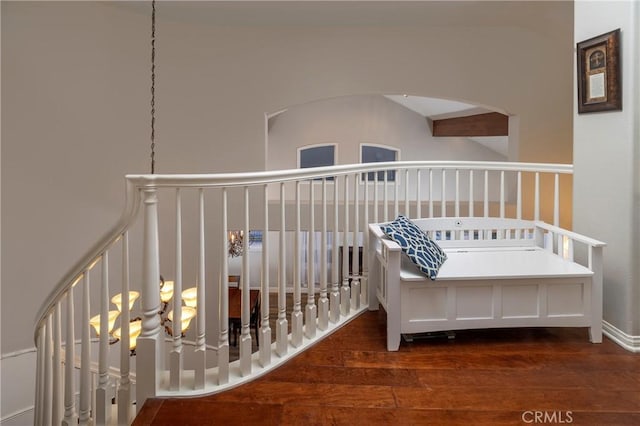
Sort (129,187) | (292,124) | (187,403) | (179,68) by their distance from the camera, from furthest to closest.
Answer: (292,124), (179,68), (187,403), (129,187)

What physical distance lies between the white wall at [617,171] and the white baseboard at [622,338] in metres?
0.03

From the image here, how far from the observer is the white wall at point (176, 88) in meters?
4.33

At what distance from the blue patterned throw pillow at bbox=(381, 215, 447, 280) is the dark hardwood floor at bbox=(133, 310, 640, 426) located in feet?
1.48

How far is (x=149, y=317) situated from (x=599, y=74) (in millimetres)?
2684

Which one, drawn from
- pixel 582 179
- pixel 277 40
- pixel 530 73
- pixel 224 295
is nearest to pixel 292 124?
pixel 277 40

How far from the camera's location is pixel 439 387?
1.93 m

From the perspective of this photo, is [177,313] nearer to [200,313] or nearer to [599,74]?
[200,313]

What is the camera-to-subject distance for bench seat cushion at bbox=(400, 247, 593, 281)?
89.7 inches

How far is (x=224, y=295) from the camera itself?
189cm

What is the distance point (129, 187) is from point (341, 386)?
1269 mm

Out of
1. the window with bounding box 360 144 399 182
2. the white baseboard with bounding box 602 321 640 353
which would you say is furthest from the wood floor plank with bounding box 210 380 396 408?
the window with bounding box 360 144 399 182

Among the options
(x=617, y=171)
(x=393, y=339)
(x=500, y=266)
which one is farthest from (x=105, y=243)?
(x=617, y=171)

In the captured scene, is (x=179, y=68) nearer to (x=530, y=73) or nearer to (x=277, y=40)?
(x=277, y=40)

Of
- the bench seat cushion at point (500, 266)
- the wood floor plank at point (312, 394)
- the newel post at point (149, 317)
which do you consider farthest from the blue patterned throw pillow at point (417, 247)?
the newel post at point (149, 317)
